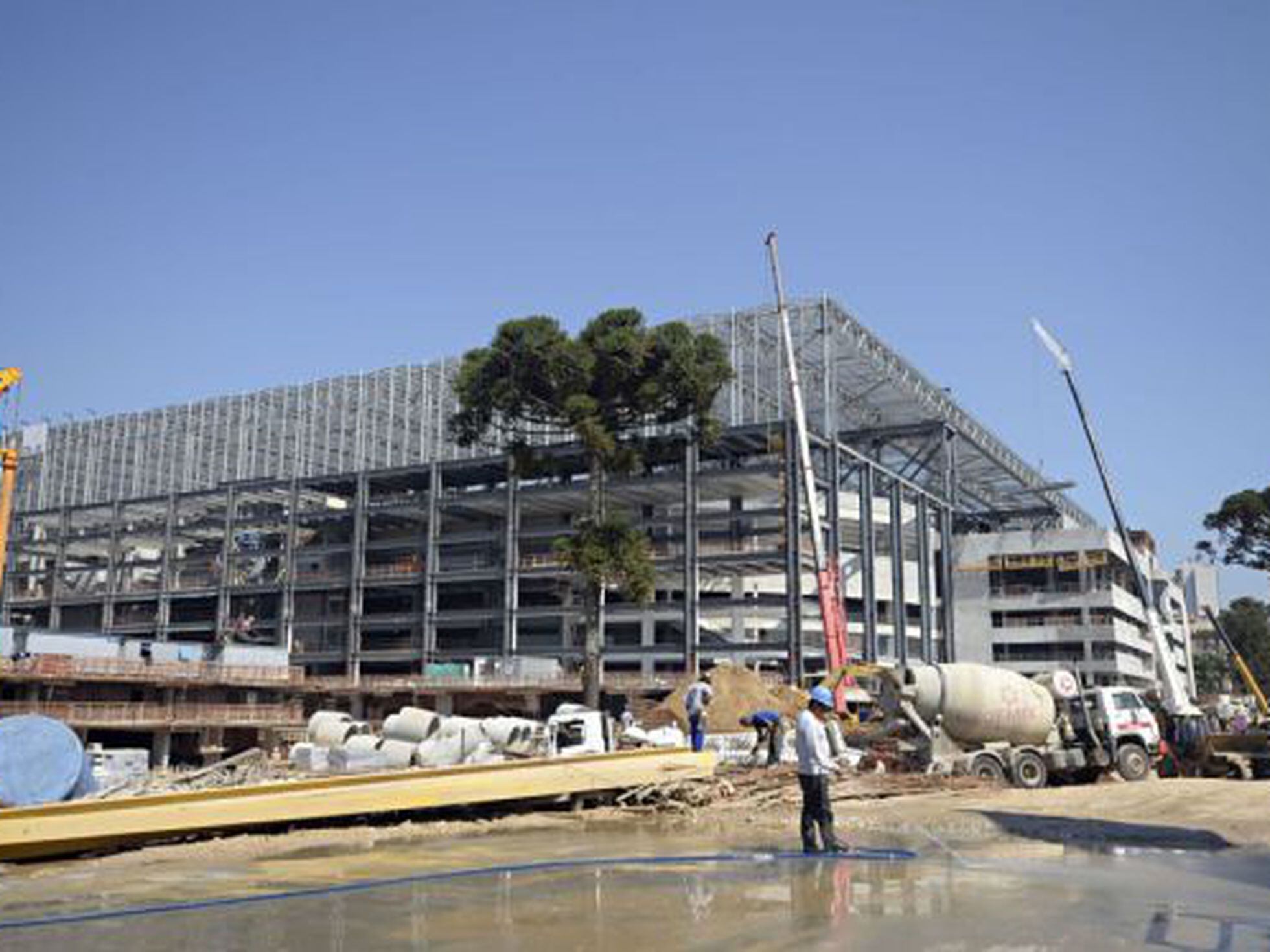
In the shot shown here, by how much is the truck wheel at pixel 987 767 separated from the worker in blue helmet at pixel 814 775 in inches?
443

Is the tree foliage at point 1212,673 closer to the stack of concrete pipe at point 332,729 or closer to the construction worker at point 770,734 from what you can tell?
the stack of concrete pipe at point 332,729

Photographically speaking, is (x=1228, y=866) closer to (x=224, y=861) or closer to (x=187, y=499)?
(x=224, y=861)

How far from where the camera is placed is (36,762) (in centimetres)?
1517

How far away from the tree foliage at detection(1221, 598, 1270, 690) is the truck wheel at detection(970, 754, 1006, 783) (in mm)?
96309

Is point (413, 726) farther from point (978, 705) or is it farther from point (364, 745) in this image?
point (978, 705)

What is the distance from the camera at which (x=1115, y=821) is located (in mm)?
16406

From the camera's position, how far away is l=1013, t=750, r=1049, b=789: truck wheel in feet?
75.2

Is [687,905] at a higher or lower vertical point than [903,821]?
higher

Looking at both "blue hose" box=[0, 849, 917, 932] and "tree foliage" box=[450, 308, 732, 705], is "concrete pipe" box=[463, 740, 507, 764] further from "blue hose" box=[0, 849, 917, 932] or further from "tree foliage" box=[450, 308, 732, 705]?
"tree foliage" box=[450, 308, 732, 705]

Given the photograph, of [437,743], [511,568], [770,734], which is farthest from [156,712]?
[770,734]

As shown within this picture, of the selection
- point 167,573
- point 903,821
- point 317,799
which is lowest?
point 903,821

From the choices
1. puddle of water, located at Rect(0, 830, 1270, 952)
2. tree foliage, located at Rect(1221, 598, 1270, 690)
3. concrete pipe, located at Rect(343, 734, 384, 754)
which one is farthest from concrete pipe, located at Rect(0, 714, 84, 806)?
tree foliage, located at Rect(1221, 598, 1270, 690)

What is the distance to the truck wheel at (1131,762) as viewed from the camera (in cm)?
2409

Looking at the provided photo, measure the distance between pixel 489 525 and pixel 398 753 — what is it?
6084cm
